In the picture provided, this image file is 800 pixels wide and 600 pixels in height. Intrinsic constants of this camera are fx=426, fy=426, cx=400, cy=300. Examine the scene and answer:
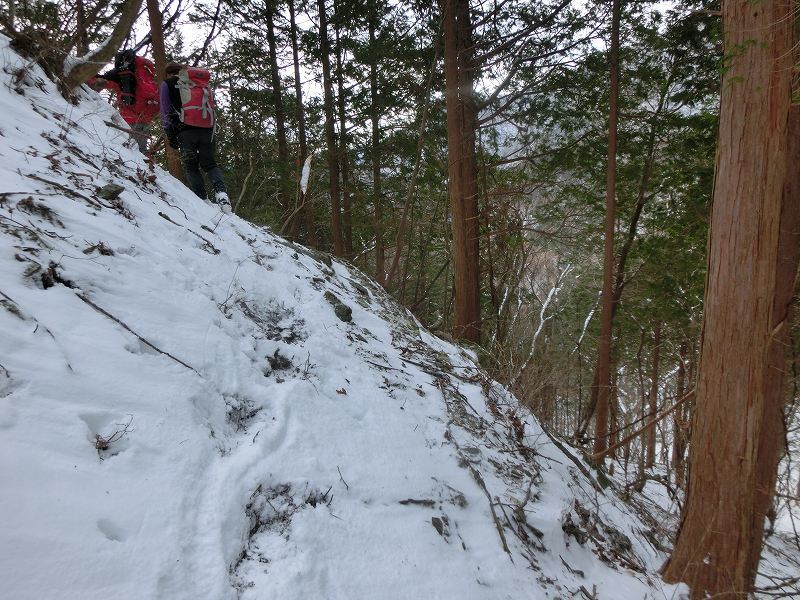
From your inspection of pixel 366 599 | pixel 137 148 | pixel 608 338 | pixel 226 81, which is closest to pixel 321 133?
pixel 226 81

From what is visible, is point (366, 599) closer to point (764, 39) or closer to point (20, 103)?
point (764, 39)

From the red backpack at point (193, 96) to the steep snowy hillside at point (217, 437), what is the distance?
40.6 inches

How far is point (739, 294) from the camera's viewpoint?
10.7 ft

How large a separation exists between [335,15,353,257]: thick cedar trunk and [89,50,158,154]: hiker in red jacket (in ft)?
17.3

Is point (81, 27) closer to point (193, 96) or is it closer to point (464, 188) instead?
point (193, 96)

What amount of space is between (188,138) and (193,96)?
485 millimetres

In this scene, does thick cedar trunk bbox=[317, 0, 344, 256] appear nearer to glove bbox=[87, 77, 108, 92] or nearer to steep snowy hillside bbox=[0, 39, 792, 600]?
glove bbox=[87, 77, 108, 92]

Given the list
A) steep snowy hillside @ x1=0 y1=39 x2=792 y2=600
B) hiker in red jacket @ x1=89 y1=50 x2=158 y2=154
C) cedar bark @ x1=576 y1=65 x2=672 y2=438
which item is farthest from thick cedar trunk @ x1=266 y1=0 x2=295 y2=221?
cedar bark @ x1=576 y1=65 x2=672 y2=438

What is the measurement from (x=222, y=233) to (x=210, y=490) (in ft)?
9.89

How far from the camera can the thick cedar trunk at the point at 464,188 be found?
7316mm

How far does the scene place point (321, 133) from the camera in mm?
11078

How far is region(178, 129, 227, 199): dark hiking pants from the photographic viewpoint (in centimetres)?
521

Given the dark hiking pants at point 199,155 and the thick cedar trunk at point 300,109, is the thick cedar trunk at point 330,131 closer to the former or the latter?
the thick cedar trunk at point 300,109

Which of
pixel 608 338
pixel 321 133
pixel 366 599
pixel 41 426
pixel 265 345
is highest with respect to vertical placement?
pixel 321 133
